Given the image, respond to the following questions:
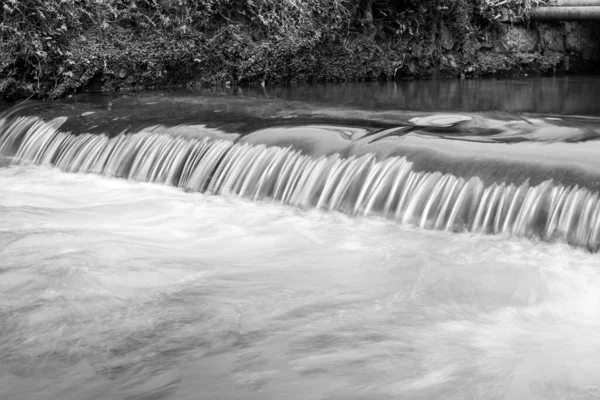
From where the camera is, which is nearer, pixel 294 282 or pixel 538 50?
pixel 294 282

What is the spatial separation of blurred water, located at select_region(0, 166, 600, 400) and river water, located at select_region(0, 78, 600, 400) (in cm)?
1

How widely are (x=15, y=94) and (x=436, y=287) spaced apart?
6.42m

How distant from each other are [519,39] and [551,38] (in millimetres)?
616

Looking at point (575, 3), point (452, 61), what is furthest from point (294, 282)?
point (575, 3)

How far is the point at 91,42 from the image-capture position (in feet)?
30.1

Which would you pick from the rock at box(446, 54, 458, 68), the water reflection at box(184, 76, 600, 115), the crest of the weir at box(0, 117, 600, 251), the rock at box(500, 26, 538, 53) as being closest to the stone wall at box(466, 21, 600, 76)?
the rock at box(500, 26, 538, 53)

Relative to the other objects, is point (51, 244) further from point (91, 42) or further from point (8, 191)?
point (91, 42)

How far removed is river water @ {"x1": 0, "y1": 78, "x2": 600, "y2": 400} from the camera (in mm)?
2801

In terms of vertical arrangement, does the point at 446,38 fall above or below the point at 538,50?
above

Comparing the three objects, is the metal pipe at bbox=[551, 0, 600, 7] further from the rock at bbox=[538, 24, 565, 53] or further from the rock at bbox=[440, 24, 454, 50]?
the rock at bbox=[440, 24, 454, 50]

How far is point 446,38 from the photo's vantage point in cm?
1180

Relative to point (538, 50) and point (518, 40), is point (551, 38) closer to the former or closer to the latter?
point (538, 50)

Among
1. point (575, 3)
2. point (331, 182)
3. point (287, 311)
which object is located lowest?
point (287, 311)

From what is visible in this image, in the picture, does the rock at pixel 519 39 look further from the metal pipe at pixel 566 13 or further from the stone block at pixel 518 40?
the metal pipe at pixel 566 13
